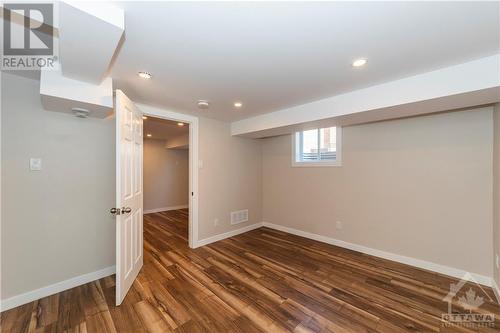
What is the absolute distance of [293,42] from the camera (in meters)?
1.47

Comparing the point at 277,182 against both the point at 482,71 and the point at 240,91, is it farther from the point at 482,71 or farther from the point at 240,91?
the point at 482,71

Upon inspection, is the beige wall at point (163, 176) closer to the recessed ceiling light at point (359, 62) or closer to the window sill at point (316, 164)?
the window sill at point (316, 164)

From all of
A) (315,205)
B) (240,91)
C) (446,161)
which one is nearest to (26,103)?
(240,91)

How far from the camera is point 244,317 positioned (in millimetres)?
1778

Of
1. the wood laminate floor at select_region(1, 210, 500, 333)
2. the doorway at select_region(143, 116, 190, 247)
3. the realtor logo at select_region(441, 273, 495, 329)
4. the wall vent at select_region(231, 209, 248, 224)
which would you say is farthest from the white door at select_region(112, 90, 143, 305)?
the realtor logo at select_region(441, 273, 495, 329)

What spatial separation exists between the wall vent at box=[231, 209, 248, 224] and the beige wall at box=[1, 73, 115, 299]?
2114mm

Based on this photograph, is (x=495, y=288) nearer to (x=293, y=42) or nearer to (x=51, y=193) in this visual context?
(x=293, y=42)

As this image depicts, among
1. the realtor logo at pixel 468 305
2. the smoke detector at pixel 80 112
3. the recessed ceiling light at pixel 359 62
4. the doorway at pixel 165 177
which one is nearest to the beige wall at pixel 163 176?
the doorway at pixel 165 177

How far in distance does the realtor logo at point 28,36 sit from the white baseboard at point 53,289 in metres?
2.25

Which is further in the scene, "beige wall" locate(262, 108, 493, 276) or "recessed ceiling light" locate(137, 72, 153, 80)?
"beige wall" locate(262, 108, 493, 276)

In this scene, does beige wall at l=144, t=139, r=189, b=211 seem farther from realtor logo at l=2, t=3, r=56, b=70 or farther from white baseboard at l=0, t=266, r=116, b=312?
realtor logo at l=2, t=3, r=56, b=70

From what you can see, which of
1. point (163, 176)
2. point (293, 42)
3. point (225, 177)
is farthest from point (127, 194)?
point (163, 176)

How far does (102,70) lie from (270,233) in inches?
148

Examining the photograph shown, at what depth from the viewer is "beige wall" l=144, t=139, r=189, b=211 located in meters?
6.17
